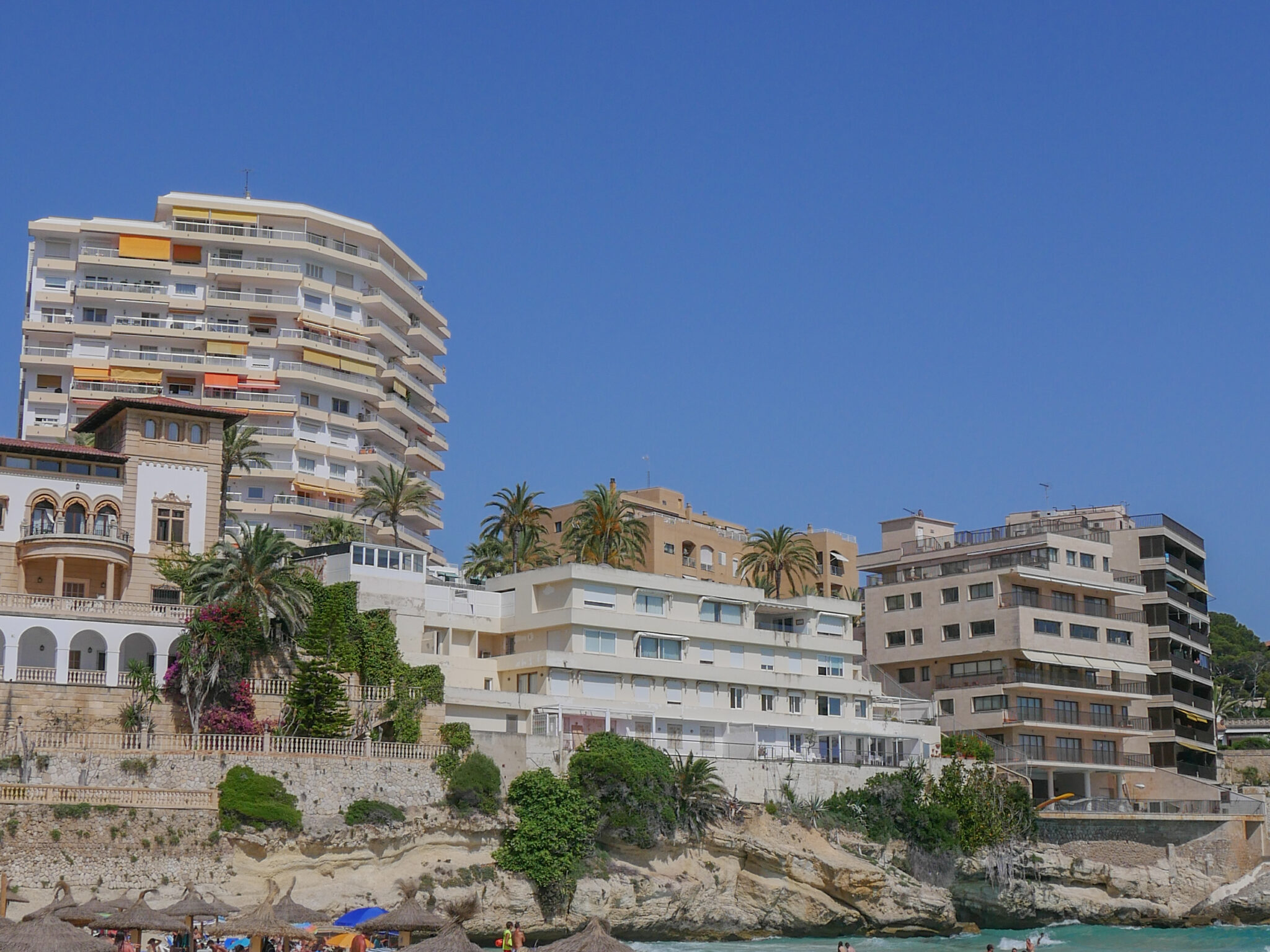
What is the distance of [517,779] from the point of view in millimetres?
60344

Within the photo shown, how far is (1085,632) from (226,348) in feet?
177

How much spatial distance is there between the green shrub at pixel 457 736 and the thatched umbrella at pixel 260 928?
657 inches

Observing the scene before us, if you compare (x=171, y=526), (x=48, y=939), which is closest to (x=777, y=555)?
(x=171, y=526)

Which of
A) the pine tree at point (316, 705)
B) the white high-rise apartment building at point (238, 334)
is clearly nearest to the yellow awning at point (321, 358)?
the white high-rise apartment building at point (238, 334)

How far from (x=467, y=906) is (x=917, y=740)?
1308 inches

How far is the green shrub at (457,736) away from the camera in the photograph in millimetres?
60906

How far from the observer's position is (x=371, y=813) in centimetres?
5628

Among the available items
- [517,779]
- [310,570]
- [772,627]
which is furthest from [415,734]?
[772,627]

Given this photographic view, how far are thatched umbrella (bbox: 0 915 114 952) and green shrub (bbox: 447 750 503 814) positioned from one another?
21.8 meters

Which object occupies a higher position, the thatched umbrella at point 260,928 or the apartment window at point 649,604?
the apartment window at point 649,604

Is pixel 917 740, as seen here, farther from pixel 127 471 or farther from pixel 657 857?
pixel 127 471

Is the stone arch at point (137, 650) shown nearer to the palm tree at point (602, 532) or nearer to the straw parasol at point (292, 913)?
the straw parasol at point (292, 913)

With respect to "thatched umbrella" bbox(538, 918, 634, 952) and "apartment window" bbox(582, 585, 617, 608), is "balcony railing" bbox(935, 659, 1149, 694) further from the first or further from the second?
"thatched umbrella" bbox(538, 918, 634, 952)

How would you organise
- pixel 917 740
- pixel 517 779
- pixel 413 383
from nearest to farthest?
pixel 517 779 < pixel 917 740 < pixel 413 383
